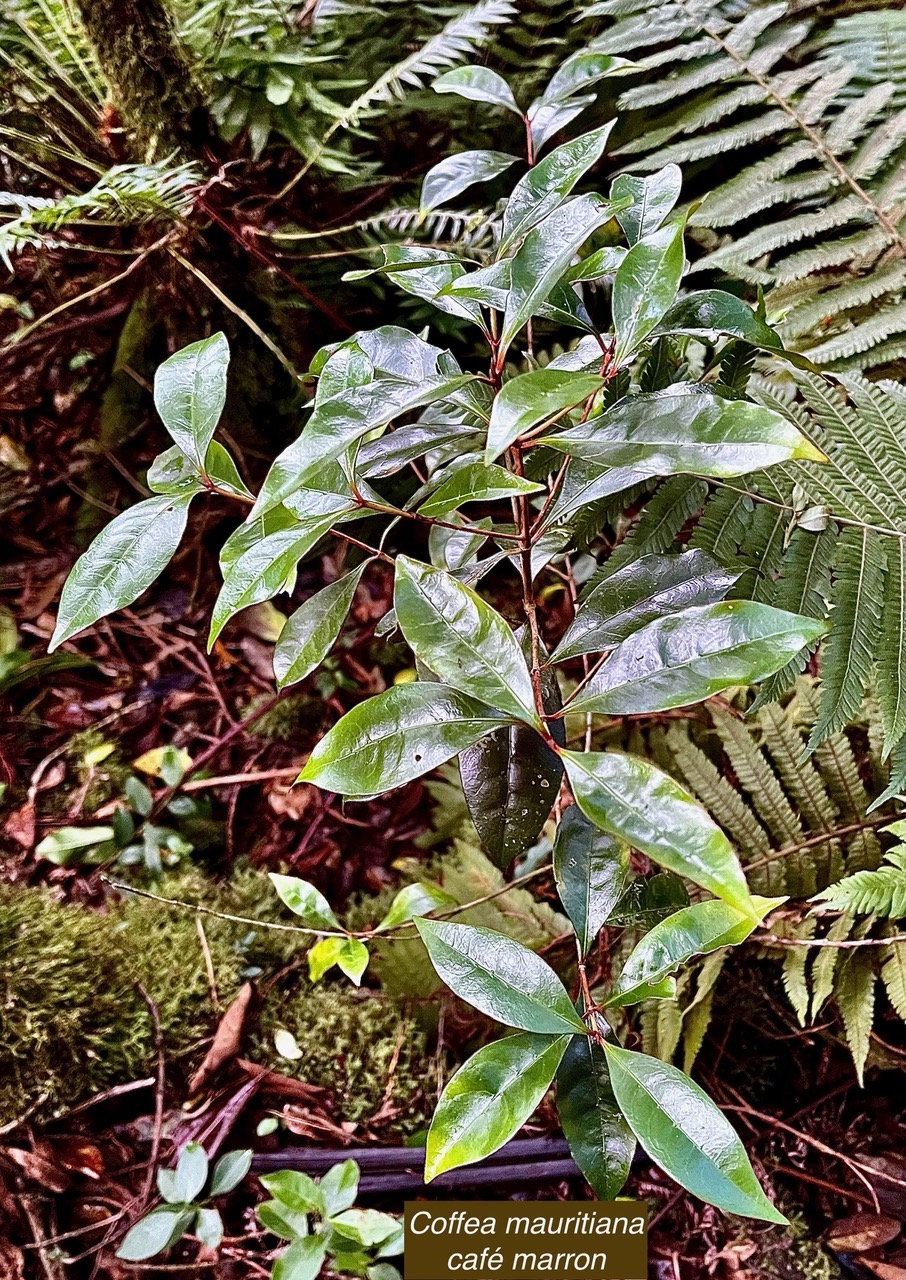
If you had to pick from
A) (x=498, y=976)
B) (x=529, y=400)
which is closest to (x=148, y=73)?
(x=529, y=400)

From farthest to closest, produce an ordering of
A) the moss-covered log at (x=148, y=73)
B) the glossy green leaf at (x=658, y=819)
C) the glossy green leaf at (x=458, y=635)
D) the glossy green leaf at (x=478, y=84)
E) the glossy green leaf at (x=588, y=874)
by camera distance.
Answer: the moss-covered log at (x=148, y=73)
the glossy green leaf at (x=478, y=84)
the glossy green leaf at (x=588, y=874)
the glossy green leaf at (x=458, y=635)
the glossy green leaf at (x=658, y=819)

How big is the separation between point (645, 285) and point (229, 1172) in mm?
1193

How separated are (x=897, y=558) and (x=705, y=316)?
1.29 ft

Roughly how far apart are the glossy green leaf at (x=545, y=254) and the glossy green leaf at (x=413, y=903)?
65 cm

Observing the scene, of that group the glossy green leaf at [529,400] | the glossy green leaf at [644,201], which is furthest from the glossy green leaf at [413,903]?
the glossy green leaf at [644,201]

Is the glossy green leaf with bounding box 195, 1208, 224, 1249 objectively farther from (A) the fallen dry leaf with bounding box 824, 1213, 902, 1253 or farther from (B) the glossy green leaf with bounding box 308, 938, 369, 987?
(A) the fallen dry leaf with bounding box 824, 1213, 902, 1253

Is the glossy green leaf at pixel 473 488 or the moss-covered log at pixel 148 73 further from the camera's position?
the moss-covered log at pixel 148 73

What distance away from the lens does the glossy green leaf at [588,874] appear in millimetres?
677

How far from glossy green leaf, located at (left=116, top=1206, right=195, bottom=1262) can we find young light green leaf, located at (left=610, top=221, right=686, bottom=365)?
3.83 feet

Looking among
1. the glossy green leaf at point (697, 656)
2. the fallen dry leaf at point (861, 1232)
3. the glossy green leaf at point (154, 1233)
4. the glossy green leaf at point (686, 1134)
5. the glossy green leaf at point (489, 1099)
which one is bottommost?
the fallen dry leaf at point (861, 1232)

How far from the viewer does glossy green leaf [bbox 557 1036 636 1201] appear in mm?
635

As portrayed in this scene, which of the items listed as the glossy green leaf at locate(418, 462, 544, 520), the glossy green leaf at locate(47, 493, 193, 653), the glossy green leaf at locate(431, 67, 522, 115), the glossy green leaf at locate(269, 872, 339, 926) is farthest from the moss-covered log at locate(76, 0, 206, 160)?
the glossy green leaf at locate(269, 872, 339, 926)

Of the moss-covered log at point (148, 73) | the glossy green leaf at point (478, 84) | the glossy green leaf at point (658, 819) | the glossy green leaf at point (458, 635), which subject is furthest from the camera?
the moss-covered log at point (148, 73)

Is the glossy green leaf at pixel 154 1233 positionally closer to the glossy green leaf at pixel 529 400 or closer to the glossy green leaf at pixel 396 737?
the glossy green leaf at pixel 396 737
